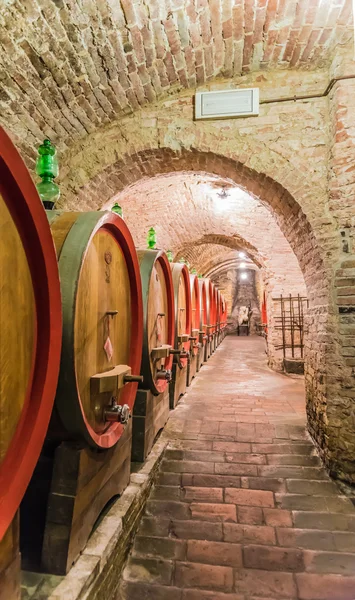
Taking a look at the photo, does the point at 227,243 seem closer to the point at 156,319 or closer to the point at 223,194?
the point at 223,194

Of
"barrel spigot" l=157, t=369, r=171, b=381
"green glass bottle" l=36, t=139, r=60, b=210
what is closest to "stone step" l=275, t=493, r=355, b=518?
"barrel spigot" l=157, t=369, r=171, b=381

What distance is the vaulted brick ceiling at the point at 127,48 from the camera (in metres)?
2.45

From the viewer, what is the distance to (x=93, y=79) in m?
2.95

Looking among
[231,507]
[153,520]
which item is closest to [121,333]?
[153,520]

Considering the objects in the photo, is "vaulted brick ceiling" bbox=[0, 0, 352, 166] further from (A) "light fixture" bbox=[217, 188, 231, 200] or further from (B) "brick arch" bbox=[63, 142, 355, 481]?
(A) "light fixture" bbox=[217, 188, 231, 200]

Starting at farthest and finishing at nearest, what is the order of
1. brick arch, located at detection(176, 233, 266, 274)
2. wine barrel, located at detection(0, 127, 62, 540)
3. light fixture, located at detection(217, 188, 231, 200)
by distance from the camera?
1. brick arch, located at detection(176, 233, 266, 274)
2. light fixture, located at detection(217, 188, 231, 200)
3. wine barrel, located at detection(0, 127, 62, 540)

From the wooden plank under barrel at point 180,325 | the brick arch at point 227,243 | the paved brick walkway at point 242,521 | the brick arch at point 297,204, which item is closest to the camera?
the paved brick walkway at point 242,521

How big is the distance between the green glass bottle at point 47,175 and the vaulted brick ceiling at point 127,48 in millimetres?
1287

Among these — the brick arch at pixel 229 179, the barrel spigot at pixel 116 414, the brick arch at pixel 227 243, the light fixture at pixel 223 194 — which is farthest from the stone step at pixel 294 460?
the brick arch at pixel 227 243

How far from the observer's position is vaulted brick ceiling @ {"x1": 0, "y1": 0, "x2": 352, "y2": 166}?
2449mm

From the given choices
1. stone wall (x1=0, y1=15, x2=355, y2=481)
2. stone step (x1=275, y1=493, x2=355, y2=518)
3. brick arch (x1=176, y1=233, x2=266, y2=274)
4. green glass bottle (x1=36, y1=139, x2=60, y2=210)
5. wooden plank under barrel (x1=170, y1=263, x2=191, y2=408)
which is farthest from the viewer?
brick arch (x1=176, y1=233, x2=266, y2=274)

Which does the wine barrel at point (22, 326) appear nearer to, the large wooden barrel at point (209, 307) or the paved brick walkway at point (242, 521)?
the paved brick walkway at point (242, 521)

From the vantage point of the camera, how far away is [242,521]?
228 cm

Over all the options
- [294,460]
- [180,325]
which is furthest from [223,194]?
[294,460]
